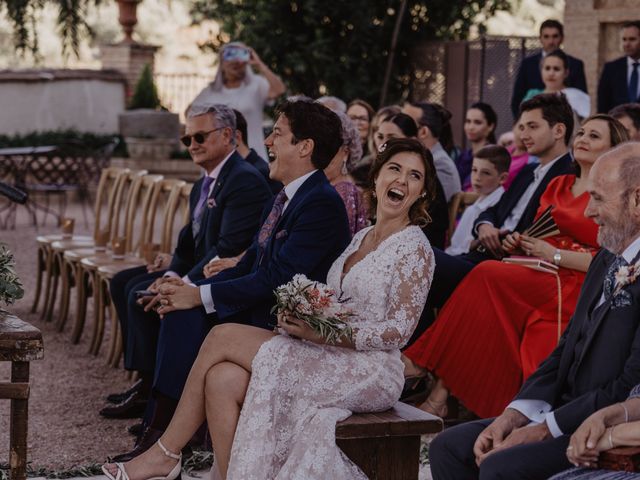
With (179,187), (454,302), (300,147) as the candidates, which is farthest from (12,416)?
(179,187)

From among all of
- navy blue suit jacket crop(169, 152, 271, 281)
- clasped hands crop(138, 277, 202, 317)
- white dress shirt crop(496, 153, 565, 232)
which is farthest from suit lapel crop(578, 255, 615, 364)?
navy blue suit jacket crop(169, 152, 271, 281)

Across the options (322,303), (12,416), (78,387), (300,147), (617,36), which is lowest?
(78,387)

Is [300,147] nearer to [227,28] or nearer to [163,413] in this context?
[163,413]

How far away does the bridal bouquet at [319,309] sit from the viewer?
441cm

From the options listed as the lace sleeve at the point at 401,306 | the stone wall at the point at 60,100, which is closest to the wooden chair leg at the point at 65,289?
the lace sleeve at the point at 401,306

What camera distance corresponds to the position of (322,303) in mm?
4426

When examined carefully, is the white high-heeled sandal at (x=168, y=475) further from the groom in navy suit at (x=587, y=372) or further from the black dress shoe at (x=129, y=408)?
the black dress shoe at (x=129, y=408)

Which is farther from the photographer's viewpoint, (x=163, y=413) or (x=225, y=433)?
(x=163, y=413)

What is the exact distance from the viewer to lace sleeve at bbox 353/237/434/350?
4.48 metres

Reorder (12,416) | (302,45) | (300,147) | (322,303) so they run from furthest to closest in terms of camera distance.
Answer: (302,45)
(300,147)
(12,416)
(322,303)

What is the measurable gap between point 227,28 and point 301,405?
10.6 m

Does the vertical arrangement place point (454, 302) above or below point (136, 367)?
above

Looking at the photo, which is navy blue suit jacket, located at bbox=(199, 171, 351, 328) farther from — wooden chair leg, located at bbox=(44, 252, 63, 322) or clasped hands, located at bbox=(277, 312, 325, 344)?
wooden chair leg, located at bbox=(44, 252, 63, 322)

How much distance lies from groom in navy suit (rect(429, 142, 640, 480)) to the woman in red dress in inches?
68.7
